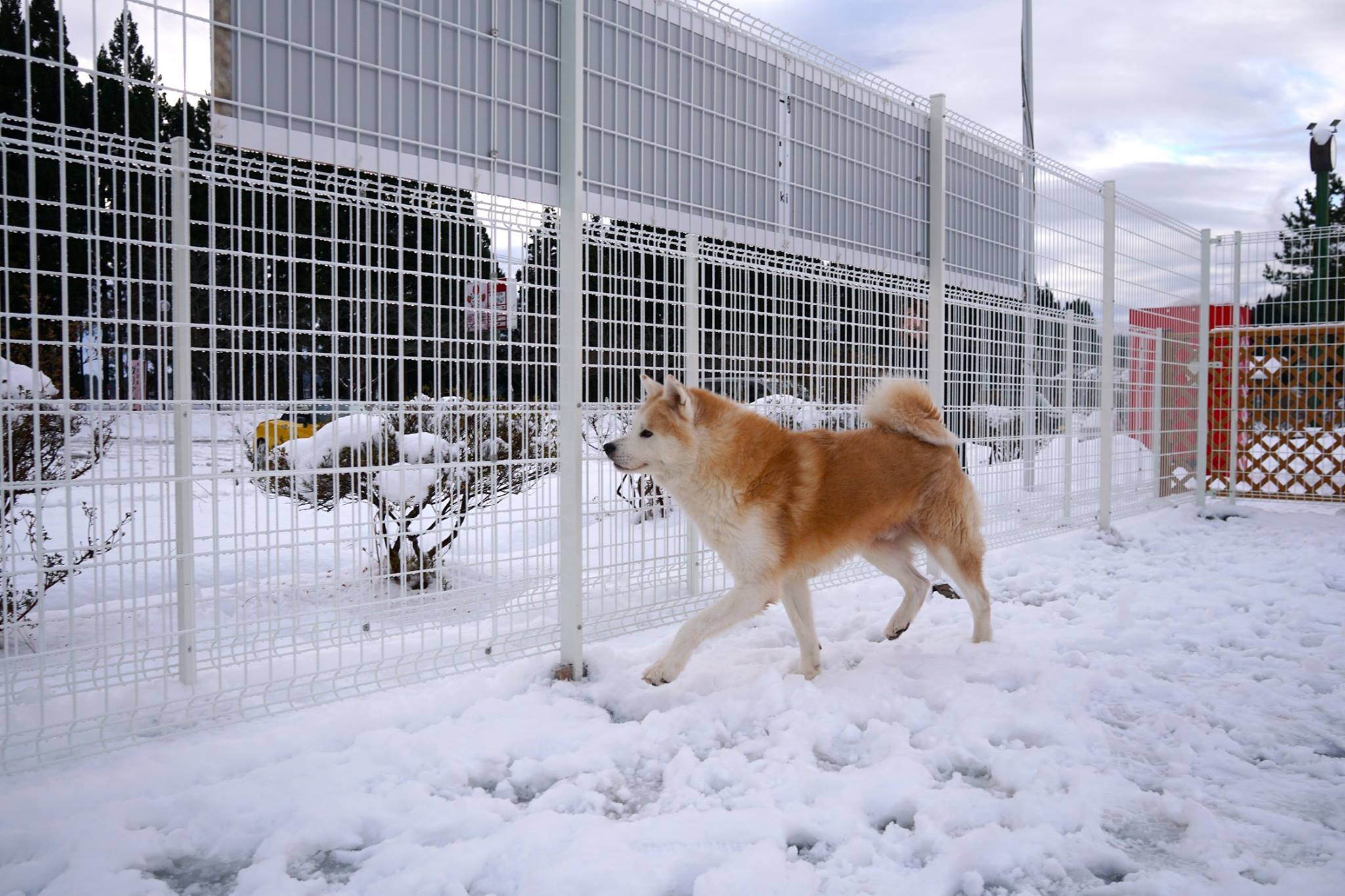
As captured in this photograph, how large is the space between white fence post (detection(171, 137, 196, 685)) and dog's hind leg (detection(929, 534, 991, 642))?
2.84 m

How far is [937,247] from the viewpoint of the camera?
16.9 feet

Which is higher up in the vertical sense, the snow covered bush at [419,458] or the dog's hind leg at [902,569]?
the snow covered bush at [419,458]

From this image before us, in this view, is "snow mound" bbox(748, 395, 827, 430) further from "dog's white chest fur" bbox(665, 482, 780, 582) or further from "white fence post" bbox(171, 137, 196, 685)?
"white fence post" bbox(171, 137, 196, 685)

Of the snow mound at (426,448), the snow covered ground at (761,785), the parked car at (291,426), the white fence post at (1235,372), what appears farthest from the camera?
the white fence post at (1235,372)

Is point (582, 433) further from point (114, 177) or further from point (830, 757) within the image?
point (114, 177)

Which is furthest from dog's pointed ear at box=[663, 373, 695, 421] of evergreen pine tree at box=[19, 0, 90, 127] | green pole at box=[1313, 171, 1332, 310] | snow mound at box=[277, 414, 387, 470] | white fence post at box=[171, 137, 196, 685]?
green pole at box=[1313, 171, 1332, 310]

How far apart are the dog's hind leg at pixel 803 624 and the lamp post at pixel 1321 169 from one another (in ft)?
26.9

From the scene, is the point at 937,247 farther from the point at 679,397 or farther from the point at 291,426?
the point at 291,426

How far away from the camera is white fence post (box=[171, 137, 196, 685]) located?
251 cm

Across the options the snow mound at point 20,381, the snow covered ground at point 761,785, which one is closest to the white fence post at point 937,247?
the snow covered ground at point 761,785

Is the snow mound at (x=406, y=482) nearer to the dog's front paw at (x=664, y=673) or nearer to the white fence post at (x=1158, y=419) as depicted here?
the dog's front paw at (x=664, y=673)

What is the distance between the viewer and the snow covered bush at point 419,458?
2.80m

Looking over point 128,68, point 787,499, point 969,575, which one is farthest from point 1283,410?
point 128,68

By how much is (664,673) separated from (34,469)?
2418 mm
